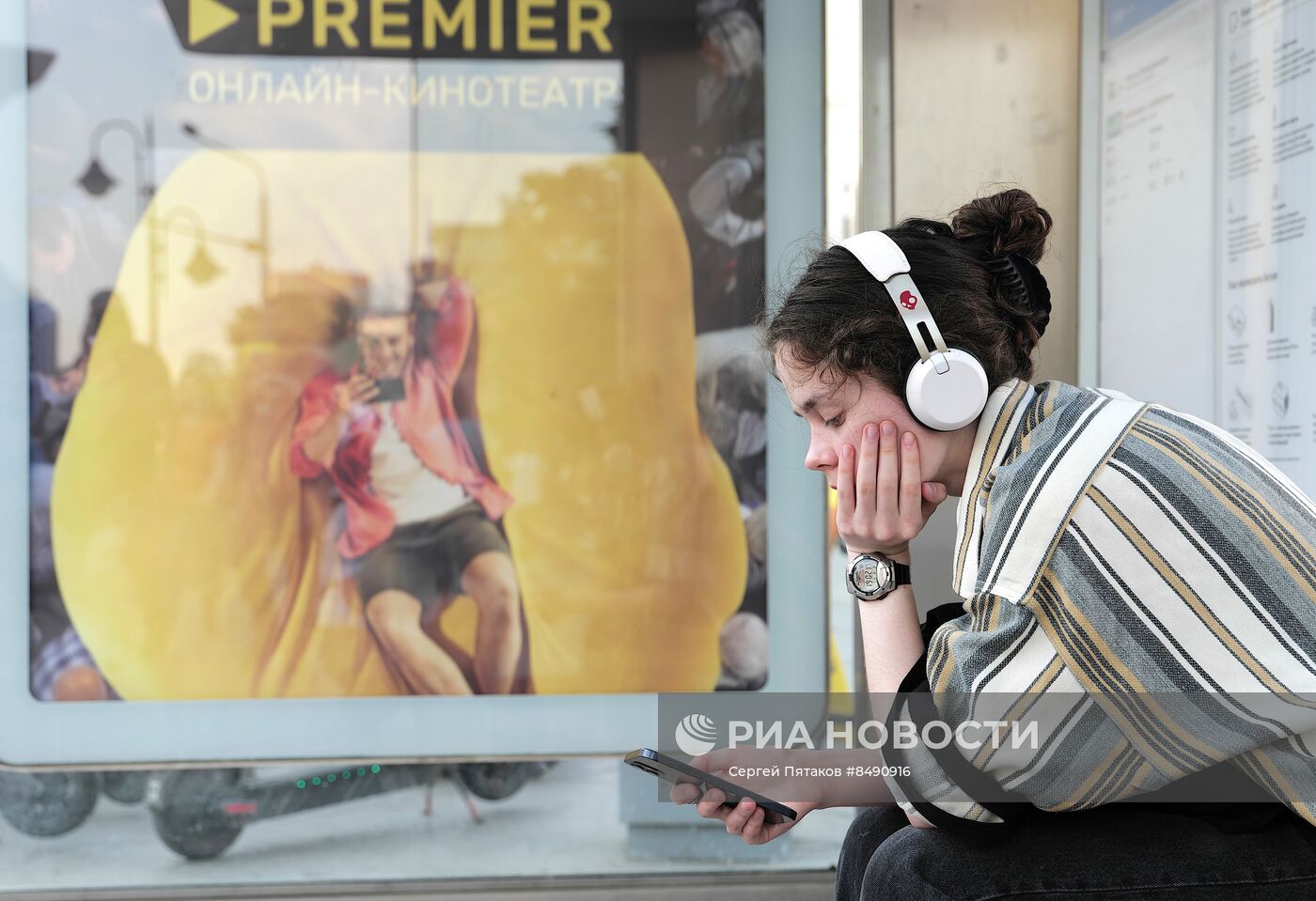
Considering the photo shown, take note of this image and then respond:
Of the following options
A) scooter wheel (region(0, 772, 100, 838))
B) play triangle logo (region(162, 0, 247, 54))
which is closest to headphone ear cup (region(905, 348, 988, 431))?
play triangle logo (region(162, 0, 247, 54))

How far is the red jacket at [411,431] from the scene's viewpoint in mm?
2271

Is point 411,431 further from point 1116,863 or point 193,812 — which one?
point 1116,863

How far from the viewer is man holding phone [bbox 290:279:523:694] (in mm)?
2271

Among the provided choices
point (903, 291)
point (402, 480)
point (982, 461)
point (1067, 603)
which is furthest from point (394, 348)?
point (1067, 603)

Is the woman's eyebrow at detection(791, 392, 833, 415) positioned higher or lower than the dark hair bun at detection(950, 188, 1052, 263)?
lower

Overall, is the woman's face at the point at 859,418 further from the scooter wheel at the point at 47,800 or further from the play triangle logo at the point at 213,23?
the scooter wheel at the point at 47,800

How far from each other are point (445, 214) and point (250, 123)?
1.37 ft

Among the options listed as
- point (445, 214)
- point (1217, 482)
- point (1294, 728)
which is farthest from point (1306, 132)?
point (445, 214)

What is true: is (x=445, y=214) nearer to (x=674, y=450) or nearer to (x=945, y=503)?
(x=674, y=450)

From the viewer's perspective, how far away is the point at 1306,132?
1.88 m

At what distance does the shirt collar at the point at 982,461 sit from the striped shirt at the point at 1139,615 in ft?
0.07

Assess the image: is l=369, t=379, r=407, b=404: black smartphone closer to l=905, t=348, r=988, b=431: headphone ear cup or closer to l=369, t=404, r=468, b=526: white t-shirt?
l=369, t=404, r=468, b=526: white t-shirt

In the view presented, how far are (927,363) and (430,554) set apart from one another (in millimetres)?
1315

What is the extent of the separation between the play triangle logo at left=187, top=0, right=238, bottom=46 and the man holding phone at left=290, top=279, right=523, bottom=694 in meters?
0.63
